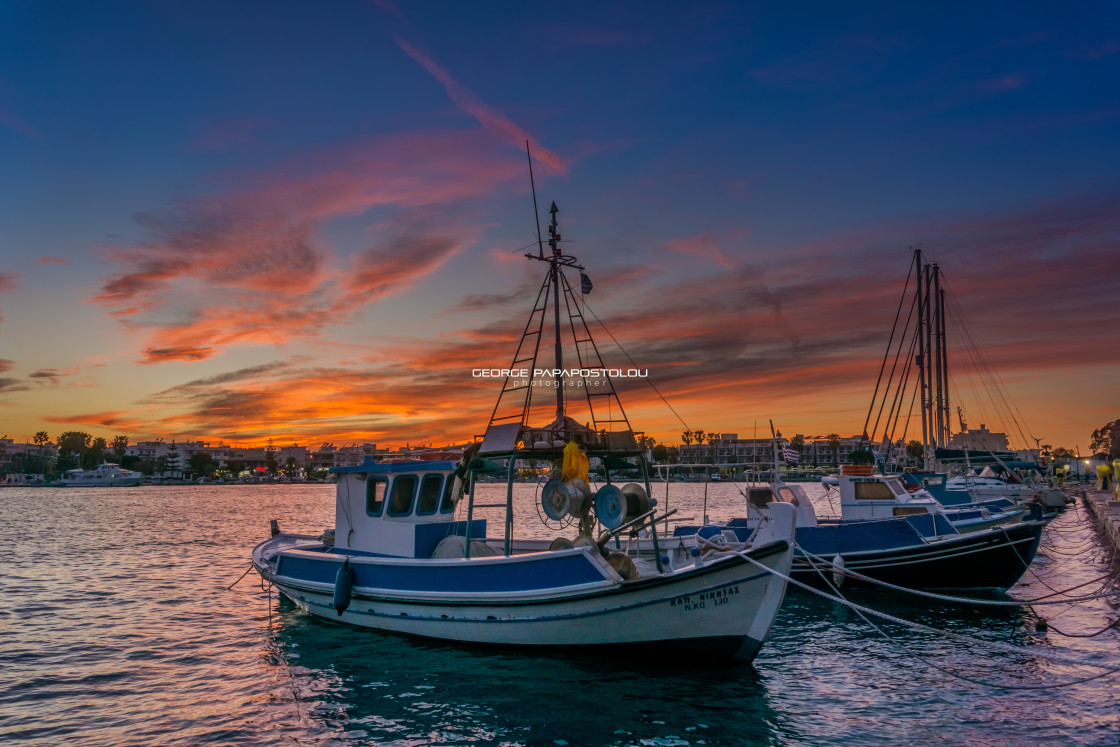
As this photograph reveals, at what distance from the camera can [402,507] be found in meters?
16.9

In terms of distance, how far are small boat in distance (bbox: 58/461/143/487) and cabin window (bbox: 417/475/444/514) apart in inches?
7734

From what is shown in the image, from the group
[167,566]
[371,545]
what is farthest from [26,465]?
[371,545]

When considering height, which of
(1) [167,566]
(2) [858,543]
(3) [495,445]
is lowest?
(1) [167,566]

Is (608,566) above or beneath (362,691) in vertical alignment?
above

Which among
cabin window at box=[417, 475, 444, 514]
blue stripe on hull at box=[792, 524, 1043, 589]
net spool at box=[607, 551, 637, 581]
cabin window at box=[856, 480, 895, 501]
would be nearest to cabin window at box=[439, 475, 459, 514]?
cabin window at box=[417, 475, 444, 514]

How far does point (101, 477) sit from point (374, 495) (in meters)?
199

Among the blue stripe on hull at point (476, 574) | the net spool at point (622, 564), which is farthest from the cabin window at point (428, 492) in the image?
the net spool at point (622, 564)

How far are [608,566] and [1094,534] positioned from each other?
113 ft

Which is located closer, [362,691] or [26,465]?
[362,691]

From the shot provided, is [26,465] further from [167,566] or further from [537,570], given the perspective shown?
[537,570]

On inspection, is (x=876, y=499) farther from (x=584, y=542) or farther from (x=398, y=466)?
(x=398, y=466)

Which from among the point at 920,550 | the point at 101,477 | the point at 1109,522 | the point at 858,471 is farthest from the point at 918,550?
the point at 101,477

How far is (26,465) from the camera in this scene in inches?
7761

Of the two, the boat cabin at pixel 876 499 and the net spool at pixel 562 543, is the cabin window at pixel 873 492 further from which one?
the net spool at pixel 562 543
